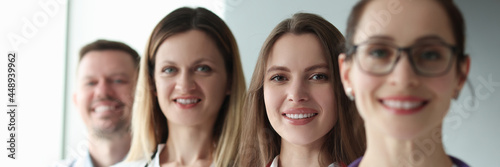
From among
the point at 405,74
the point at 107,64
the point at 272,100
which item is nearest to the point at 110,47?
the point at 107,64

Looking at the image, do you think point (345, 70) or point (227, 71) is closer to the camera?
point (345, 70)

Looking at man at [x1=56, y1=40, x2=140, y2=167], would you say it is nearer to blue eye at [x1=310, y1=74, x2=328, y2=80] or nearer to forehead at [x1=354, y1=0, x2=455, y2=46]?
blue eye at [x1=310, y1=74, x2=328, y2=80]

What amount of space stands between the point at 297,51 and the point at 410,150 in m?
0.26

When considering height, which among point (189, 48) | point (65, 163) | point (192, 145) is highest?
point (189, 48)

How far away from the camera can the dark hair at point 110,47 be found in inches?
51.5

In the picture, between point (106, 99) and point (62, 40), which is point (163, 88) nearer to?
point (106, 99)

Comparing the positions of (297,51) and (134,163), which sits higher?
(297,51)

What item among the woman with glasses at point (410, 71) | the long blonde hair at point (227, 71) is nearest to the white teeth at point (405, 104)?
the woman with glasses at point (410, 71)

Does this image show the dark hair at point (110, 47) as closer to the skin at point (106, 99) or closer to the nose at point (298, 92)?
the skin at point (106, 99)

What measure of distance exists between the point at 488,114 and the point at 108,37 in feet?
3.26

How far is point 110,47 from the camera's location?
131 cm

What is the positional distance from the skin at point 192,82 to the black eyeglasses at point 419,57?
0.48 metres

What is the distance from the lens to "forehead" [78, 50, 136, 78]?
4.17ft

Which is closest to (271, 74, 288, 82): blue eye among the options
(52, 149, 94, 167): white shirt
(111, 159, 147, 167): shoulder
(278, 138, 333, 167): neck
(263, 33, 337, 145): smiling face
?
(263, 33, 337, 145): smiling face
